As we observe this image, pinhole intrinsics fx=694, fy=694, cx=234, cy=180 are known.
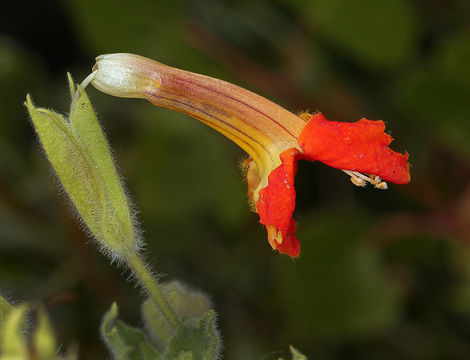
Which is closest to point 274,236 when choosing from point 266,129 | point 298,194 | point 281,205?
point 281,205

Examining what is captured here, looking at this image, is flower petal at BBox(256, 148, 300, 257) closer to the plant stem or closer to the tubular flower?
the tubular flower

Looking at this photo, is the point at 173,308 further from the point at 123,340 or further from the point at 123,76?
the point at 123,76

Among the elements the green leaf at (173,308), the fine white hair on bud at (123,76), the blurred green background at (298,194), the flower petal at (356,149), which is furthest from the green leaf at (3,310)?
the blurred green background at (298,194)

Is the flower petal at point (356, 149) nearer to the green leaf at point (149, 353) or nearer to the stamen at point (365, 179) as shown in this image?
the stamen at point (365, 179)

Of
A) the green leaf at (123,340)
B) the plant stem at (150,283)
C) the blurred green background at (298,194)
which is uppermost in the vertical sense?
the blurred green background at (298,194)

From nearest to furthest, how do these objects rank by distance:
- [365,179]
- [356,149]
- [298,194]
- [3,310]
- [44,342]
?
[44,342] < [3,310] < [356,149] < [365,179] < [298,194]

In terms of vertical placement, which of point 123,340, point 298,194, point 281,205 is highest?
point 298,194

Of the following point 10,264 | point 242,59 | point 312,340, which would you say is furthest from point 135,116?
point 312,340

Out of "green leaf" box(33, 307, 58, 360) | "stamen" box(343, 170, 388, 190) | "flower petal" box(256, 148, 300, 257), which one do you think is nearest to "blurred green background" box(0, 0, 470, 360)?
"stamen" box(343, 170, 388, 190)
